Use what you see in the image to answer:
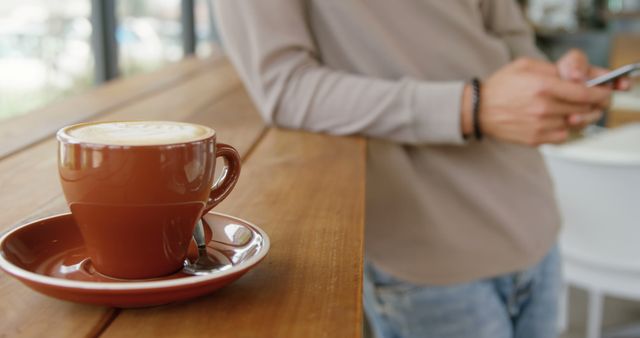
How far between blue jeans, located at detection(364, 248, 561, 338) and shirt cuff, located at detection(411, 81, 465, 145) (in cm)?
24

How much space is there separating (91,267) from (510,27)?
3.04 feet

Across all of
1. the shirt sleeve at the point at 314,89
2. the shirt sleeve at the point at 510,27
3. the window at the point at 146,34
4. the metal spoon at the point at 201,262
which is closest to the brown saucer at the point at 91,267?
the metal spoon at the point at 201,262

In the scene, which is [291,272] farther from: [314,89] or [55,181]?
[314,89]

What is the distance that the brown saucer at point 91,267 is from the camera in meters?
0.41

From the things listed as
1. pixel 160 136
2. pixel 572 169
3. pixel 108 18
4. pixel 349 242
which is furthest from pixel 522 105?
pixel 108 18

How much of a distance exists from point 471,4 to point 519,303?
456 millimetres

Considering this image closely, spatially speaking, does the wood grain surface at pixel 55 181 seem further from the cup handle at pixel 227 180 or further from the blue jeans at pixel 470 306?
the blue jeans at pixel 470 306

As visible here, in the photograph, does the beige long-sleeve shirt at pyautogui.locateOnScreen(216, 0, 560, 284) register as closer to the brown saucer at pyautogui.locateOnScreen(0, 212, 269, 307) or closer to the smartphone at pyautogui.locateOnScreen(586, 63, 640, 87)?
the smartphone at pyautogui.locateOnScreen(586, 63, 640, 87)

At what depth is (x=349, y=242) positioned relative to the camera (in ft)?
1.82

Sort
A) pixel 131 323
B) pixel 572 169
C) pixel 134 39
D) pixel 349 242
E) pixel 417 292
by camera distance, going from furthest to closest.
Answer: pixel 134 39, pixel 572 169, pixel 417 292, pixel 349 242, pixel 131 323

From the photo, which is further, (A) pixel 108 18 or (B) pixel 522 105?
(A) pixel 108 18

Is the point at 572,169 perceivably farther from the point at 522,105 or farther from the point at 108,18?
the point at 108,18

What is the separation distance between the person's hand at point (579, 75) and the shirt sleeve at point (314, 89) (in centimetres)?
18

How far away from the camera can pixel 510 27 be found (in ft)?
4.07
